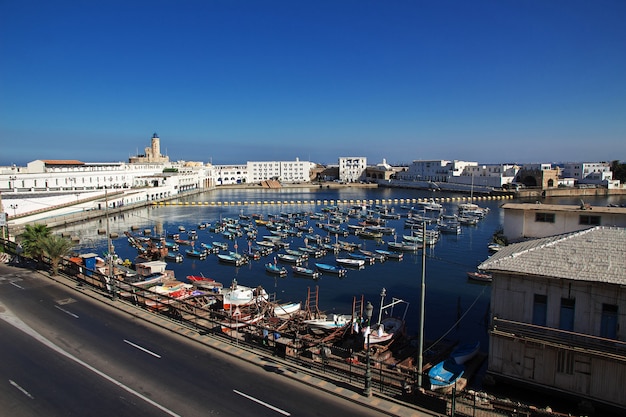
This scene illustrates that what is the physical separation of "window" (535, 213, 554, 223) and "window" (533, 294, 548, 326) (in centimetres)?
724

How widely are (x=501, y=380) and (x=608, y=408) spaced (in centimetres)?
298

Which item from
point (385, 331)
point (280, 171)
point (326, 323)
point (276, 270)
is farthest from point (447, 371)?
point (280, 171)

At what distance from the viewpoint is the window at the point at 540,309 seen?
1328 centimetres

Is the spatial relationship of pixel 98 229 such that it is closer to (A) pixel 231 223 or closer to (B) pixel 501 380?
(A) pixel 231 223

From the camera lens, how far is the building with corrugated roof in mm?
12062

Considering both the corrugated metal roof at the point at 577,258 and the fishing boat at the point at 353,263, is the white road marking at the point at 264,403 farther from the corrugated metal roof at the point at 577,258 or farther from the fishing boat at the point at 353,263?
the fishing boat at the point at 353,263

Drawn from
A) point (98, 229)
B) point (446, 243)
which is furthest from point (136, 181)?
point (446, 243)

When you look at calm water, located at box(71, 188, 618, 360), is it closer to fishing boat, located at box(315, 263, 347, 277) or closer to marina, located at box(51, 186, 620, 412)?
marina, located at box(51, 186, 620, 412)

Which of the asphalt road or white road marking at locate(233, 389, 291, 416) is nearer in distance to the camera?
white road marking at locate(233, 389, 291, 416)

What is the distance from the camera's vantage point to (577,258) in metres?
13.2

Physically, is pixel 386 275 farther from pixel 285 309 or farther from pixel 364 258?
pixel 285 309

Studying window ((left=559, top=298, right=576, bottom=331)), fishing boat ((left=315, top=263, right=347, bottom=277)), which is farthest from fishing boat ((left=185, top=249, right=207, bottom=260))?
window ((left=559, top=298, right=576, bottom=331))

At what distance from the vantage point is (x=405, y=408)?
399 inches

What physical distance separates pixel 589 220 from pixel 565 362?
8673 mm
